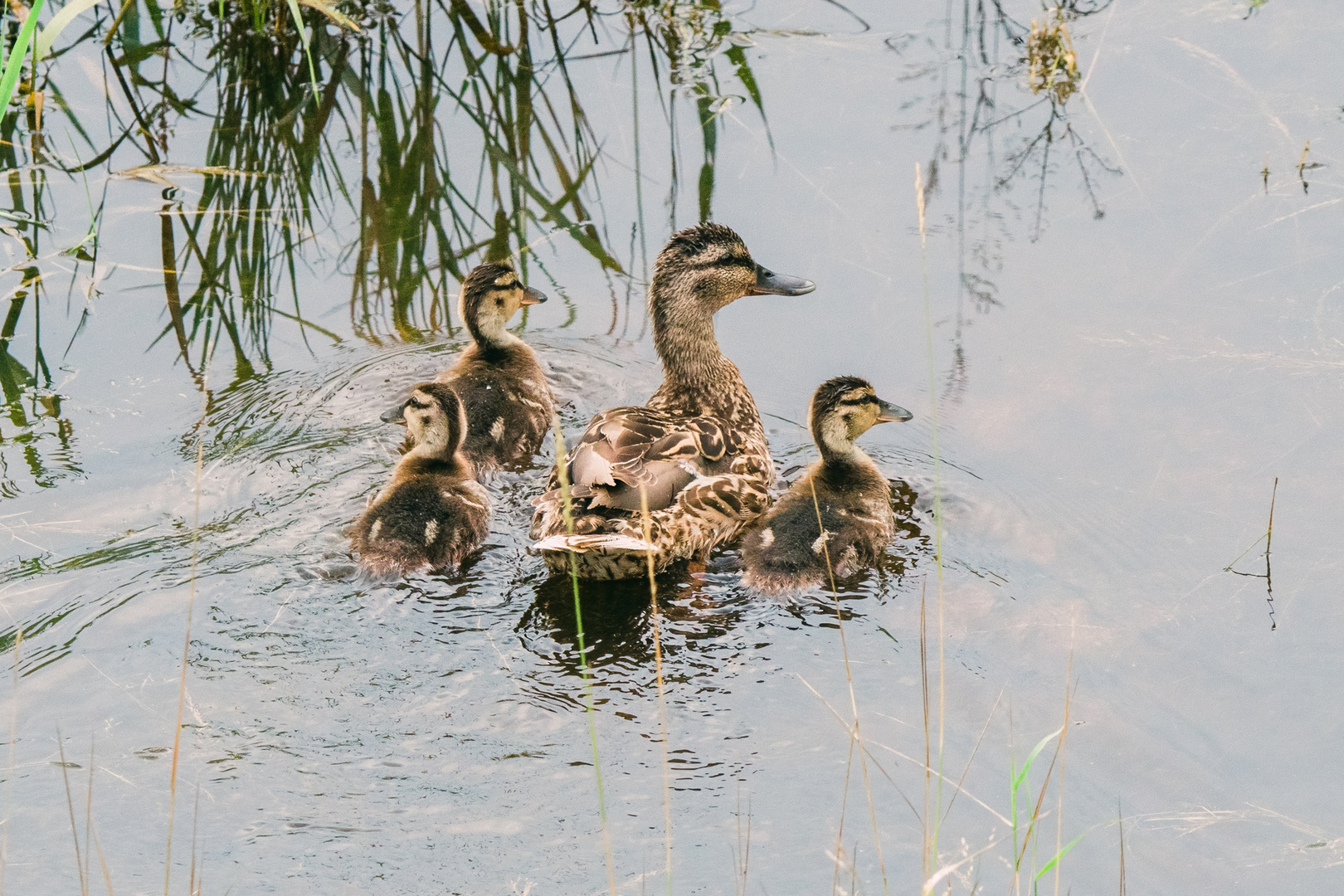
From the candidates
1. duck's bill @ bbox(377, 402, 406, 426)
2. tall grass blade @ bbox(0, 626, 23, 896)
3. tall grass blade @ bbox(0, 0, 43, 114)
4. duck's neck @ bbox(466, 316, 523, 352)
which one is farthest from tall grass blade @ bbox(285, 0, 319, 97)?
tall grass blade @ bbox(0, 626, 23, 896)

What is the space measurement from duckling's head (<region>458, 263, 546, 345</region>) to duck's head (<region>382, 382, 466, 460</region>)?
586mm

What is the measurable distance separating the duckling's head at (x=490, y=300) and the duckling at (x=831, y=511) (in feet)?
3.90

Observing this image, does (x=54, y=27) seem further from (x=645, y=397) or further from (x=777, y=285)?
(x=777, y=285)

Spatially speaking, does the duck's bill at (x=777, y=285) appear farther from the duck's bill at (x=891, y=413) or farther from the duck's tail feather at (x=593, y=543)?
the duck's tail feather at (x=593, y=543)

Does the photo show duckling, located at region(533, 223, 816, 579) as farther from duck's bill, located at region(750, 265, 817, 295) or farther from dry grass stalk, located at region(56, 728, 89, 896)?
dry grass stalk, located at region(56, 728, 89, 896)

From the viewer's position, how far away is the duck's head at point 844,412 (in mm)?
4426

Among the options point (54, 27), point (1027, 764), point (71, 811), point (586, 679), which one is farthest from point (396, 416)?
point (1027, 764)

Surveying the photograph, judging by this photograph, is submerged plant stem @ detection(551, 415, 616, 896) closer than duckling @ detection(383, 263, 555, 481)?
Yes

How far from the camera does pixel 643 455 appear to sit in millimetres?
4312

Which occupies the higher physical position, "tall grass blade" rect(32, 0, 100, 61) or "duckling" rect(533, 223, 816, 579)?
"tall grass blade" rect(32, 0, 100, 61)

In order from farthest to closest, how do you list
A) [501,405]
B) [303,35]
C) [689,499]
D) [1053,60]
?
[1053,60] < [303,35] < [501,405] < [689,499]

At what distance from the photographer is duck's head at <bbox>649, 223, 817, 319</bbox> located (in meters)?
4.87

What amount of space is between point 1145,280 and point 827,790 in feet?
8.47

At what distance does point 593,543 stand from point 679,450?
2.07ft
